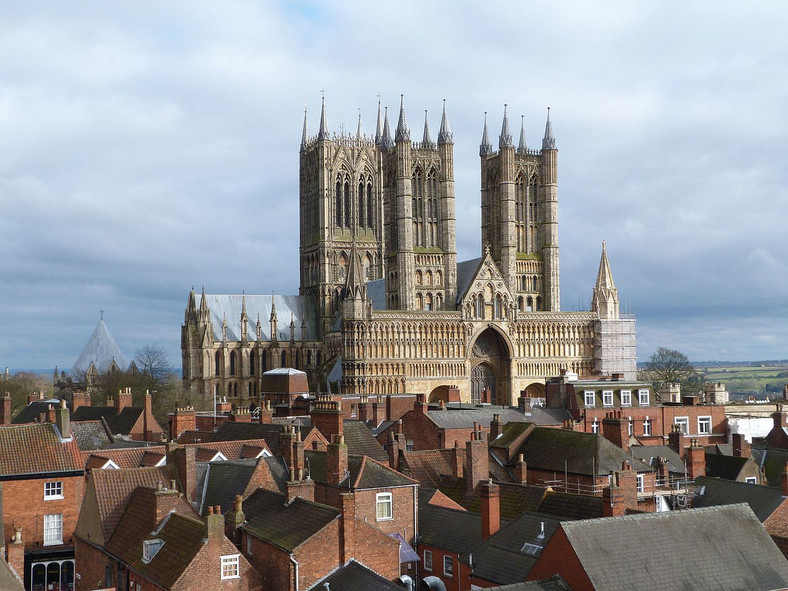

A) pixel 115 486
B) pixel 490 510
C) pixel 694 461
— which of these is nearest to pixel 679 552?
pixel 490 510

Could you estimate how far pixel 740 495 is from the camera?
38.6 metres

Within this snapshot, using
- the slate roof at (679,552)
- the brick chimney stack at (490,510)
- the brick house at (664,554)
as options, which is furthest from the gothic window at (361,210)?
the brick house at (664,554)

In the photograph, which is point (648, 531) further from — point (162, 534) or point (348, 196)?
point (348, 196)

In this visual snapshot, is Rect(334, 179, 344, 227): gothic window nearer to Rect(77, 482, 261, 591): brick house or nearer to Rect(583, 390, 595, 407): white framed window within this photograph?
Rect(583, 390, 595, 407): white framed window

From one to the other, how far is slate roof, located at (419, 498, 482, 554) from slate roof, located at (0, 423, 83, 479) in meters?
13.5

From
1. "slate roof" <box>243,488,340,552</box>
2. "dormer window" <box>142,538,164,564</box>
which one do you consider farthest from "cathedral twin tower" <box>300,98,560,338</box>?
"dormer window" <box>142,538,164,564</box>

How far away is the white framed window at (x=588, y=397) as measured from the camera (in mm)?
61037

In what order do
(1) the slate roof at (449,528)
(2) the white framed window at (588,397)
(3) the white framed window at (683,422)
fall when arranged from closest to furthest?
(1) the slate roof at (449,528)
(3) the white framed window at (683,422)
(2) the white framed window at (588,397)

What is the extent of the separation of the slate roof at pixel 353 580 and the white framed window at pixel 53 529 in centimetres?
1405

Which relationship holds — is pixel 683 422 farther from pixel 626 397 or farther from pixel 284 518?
pixel 284 518

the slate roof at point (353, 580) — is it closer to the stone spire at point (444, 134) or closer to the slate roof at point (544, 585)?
the slate roof at point (544, 585)

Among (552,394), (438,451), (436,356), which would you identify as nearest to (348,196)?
(436,356)

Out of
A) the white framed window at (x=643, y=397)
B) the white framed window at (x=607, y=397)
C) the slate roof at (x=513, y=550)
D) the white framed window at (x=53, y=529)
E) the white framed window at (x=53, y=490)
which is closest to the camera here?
the slate roof at (x=513, y=550)

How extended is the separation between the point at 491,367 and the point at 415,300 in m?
12.1
